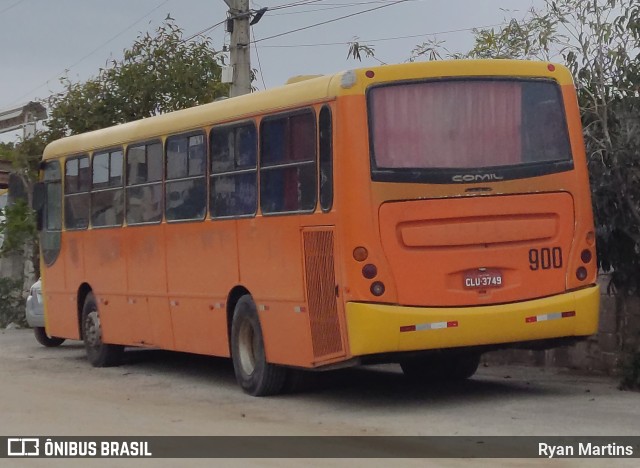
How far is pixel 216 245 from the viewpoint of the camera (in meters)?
14.5

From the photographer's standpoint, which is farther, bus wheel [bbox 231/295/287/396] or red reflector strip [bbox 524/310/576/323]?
bus wheel [bbox 231/295/287/396]

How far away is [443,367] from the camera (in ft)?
48.2

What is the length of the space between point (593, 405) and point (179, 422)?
3615 millimetres

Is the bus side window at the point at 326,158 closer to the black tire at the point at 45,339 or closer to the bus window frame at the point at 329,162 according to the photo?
the bus window frame at the point at 329,162

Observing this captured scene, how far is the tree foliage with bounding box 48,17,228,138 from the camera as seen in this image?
85.8ft

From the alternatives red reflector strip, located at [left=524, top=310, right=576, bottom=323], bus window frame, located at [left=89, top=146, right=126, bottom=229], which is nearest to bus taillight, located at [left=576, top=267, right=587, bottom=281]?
red reflector strip, located at [left=524, top=310, right=576, bottom=323]

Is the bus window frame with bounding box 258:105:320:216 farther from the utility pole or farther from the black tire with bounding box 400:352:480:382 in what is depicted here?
the utility pole

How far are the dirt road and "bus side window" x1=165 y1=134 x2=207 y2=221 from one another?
1.94 metres

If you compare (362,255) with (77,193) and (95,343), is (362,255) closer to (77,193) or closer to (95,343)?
(95,343)

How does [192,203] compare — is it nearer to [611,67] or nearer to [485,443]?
[611,67]

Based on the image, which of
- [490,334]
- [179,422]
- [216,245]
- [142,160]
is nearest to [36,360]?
[142,160]

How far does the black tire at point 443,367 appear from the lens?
47.5ft

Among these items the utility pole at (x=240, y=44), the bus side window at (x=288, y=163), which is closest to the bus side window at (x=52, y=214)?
the utility pole at (x=240, y=44)

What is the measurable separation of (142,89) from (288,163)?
13633mm
